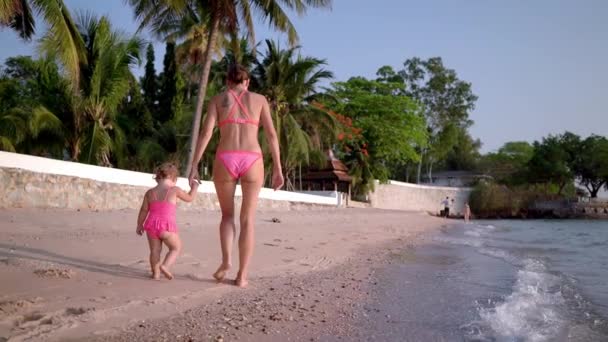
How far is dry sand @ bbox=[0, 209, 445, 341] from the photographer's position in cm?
241

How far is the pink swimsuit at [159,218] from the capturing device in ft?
12.1

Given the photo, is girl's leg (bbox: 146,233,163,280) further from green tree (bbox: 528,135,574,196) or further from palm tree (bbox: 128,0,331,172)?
green tree (bbox: 528,135,574,196)

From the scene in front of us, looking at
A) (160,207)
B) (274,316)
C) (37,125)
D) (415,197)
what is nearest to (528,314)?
(274,316)

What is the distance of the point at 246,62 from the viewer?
23938 millimetres

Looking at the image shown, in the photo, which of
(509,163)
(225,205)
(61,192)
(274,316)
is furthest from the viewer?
(509,163)

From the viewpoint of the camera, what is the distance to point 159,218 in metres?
3.74

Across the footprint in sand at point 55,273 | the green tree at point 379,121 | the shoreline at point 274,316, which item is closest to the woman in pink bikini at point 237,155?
the shoreline at point 274,316

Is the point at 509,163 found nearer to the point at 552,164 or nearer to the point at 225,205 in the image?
the point at 552,164

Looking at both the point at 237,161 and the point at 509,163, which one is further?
the point at 509,163

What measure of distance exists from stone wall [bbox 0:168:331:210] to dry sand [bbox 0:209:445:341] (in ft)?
7.98

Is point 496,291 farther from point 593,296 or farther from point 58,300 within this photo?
point 58,300

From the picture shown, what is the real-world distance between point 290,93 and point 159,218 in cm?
2005

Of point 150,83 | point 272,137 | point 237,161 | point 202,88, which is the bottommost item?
point 237,161

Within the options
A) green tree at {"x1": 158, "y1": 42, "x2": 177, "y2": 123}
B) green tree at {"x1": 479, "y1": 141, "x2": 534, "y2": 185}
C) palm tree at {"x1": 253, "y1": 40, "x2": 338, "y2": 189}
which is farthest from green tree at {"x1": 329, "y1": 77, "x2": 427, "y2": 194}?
green tree at {"x1": 479, "y1": 141, "x2": 534, "y2": 185}
